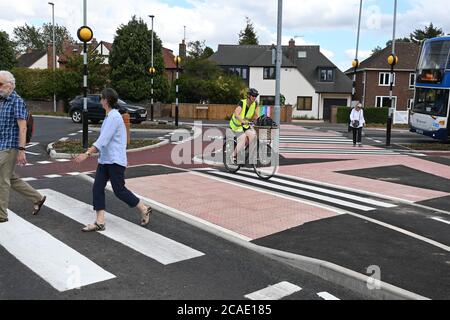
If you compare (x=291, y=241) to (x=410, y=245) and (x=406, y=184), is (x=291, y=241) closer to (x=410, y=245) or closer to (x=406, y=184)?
(x=410, y=245)

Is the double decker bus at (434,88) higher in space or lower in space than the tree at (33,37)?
lower

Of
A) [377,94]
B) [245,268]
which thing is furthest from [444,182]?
[377,94]

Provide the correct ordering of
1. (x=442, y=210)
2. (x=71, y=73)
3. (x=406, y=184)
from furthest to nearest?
(x=71, y=73), (x=406, y=184), (x=442, y=210)

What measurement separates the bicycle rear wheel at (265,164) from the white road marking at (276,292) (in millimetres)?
6051

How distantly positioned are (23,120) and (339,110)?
1603 inches

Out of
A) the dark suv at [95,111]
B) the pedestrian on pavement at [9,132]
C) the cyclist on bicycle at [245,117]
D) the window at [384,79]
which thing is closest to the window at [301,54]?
the window at [384,79]

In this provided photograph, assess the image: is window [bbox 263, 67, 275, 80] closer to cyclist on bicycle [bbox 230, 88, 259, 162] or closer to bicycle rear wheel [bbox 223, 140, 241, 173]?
bicycle rear wheel [bbox 223, 140, 241, 173]

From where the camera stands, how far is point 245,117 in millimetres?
10508

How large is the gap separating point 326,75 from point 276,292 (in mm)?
53882

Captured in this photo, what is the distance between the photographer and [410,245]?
5902 millimetres

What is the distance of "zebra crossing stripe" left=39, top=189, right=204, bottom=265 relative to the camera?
548 centimetres

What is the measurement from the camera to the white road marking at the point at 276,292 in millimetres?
4348

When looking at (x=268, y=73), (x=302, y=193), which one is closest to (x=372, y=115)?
(x=268, y=73)

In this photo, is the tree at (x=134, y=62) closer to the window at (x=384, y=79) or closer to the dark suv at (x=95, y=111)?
the dark suv at (x=95, y=111)
